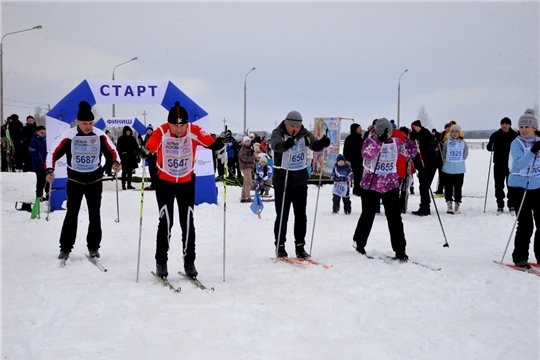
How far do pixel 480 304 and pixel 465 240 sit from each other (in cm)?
339

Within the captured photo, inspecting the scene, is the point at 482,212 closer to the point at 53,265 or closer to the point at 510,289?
the point at 510,289

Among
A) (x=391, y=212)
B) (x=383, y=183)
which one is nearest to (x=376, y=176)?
(x=383, y=183)

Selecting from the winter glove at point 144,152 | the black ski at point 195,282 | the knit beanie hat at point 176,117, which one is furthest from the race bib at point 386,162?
the winter glove at point 144,152

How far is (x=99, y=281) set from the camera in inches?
203

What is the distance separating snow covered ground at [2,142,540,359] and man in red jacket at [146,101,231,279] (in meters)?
0.38

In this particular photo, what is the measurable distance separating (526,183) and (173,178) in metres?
4.51

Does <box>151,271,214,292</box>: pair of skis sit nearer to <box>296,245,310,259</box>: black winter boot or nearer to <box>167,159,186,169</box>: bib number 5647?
<box>167,159,186,169</box>: bib number 5647

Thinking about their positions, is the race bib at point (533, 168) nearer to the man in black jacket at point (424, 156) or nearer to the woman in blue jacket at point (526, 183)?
the woman in blue jacket at point (526, 183)

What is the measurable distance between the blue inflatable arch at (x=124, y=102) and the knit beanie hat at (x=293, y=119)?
223 inches

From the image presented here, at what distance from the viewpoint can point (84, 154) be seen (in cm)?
620

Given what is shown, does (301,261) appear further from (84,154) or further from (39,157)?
(39,157)

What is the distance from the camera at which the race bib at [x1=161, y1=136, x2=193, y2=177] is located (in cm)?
525

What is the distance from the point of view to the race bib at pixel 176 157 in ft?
17.2

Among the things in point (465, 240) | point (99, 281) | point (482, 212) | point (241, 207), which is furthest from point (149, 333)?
point (482, 212)
